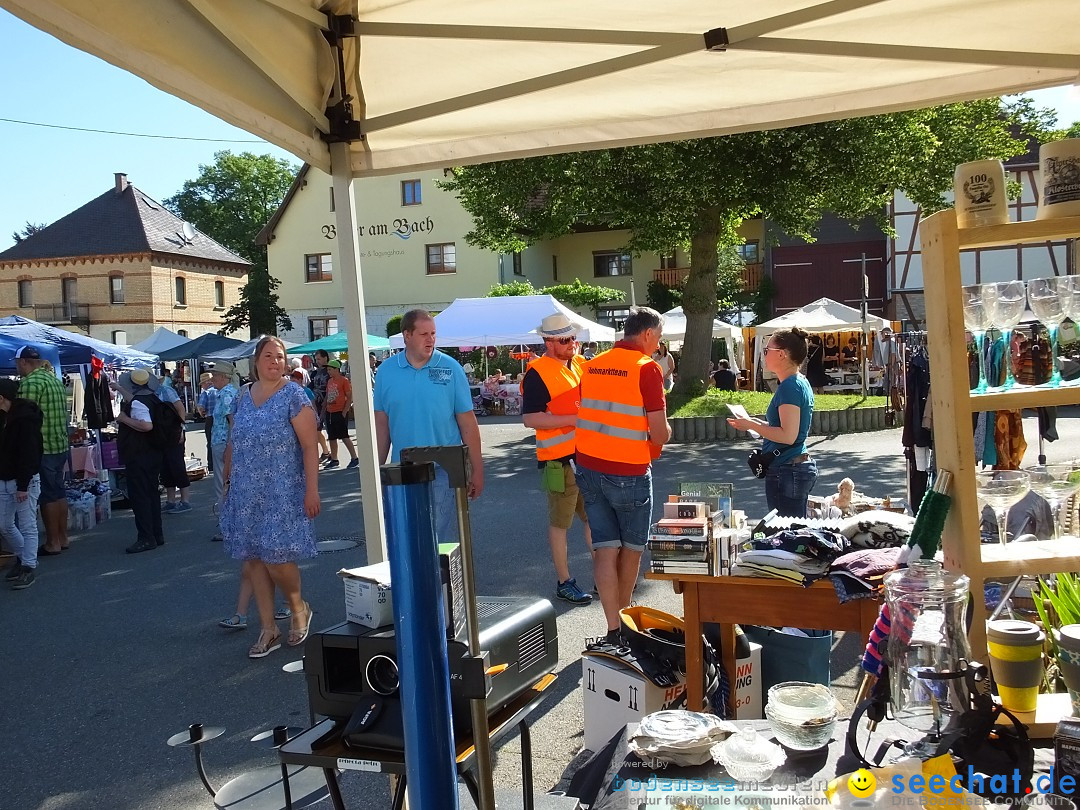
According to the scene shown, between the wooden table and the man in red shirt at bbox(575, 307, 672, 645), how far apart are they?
1.15m

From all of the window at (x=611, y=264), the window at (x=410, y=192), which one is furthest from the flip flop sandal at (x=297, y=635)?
the window at (x=611, y=264)

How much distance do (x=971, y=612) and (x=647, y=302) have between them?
123ft

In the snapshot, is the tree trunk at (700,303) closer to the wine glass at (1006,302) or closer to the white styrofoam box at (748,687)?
the white styrofoam box at (748,687)

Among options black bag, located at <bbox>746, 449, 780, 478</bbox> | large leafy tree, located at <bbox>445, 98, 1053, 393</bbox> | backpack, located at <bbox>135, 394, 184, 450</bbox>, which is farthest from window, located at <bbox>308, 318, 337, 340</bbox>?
black bag, located at <bbox>746, 449, 780, 478</bbox>

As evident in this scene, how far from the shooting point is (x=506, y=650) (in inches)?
79.9

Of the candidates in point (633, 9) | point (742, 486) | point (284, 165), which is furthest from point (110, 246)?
point (633, 9)

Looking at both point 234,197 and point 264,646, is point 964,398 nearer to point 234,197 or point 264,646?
point 264,646

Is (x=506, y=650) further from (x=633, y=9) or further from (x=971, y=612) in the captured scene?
(x=633, y=9)

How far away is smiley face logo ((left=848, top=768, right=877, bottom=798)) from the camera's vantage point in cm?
164

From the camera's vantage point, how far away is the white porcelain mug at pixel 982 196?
2.33 meters

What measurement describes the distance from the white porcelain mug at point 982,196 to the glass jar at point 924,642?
97 cm

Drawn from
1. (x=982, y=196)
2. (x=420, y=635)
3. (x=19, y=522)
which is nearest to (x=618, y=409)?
(x=982, y=196)

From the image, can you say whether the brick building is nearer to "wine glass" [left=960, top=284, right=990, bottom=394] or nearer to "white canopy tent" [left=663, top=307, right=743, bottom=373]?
"white canopy tent" [left=663, top=307, right=743, bottom=373]

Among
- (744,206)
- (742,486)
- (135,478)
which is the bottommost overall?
(742,486)
